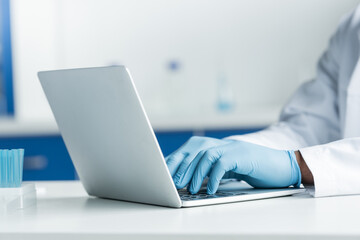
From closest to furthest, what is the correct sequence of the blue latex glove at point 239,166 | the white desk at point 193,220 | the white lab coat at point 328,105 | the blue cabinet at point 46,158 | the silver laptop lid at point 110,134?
the white desk at point 193,220
the silver laptop lid at point 110,134
the blue latex glove at point 239,166
the white lab coat at point 328,105
the blue cabinet at point 46,158

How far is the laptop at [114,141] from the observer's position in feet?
2.97

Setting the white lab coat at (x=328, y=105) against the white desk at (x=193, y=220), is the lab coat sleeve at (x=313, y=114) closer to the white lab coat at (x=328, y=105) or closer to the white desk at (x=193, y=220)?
the white lab coat at (x=328, y=105)

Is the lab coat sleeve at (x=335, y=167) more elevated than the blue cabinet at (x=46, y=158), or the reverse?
the lab coat sleeve at (x=335, y=167)

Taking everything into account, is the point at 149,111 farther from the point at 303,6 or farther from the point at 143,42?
the point at 303,6

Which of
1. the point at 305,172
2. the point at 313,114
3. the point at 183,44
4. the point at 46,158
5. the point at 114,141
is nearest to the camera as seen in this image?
the point at 114,141

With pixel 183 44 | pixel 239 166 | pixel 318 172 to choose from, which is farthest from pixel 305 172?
pixel 183 44

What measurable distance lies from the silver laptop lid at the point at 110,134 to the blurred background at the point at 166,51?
1.96 meters

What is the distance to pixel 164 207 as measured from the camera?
97 centimetres

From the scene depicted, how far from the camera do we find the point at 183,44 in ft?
11.3

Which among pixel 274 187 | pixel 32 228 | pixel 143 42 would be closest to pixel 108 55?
pixel 143 42

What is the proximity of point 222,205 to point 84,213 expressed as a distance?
0.24 meters

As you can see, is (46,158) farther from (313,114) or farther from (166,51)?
(313,114)

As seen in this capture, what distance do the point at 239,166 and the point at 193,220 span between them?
250mm

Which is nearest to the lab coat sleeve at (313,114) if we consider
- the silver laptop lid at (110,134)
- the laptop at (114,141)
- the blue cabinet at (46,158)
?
the laptop at (114,141)
